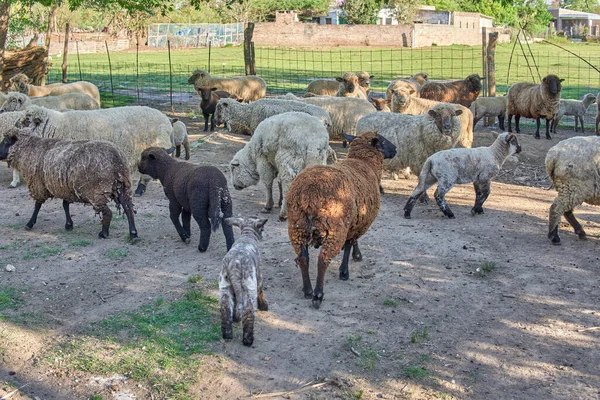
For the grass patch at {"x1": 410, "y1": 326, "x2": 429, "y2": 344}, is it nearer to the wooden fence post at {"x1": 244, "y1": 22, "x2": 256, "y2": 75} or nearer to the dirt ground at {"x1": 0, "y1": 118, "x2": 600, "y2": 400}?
the dirt ground at {"x1": 0, "y1": 118, "x2": 600, "y2": 400}

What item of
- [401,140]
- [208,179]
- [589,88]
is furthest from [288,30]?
[208,179]

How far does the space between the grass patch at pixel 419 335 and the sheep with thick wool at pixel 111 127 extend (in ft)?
18.9

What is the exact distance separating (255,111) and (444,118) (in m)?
3.34

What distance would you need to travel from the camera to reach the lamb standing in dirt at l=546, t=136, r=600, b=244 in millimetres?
8250

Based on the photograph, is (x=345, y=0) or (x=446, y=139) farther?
(x=345, y=0)

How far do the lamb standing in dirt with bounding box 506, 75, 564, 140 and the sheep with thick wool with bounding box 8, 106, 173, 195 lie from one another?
8.98 meters

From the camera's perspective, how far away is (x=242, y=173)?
9.97 meters

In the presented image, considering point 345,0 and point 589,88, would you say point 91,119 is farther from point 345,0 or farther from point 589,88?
point 345,0

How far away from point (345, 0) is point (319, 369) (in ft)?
200

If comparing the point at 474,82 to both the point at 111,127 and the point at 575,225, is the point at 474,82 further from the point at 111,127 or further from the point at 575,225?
the point at 111,127

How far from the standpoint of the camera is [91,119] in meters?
10.9

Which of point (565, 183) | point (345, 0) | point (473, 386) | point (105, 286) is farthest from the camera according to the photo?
point (345, 0)

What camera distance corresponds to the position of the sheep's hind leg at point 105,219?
841 cm

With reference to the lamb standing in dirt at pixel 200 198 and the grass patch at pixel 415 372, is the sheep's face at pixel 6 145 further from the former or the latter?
the grass patch at pixel 415 372
